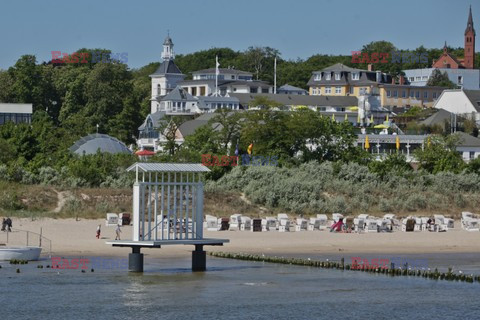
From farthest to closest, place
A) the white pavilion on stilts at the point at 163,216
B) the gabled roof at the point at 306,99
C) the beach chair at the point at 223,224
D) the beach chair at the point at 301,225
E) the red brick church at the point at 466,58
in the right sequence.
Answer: the red brick church at the point at 466,58 → the gabled roof at the point at 306,99 → the beach chair at the point at 301,225 → the beach chair at the point at 223,224 → the white pavilion on stilts at the point at 163,216

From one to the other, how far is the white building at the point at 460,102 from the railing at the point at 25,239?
247 ft

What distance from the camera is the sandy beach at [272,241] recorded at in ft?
155

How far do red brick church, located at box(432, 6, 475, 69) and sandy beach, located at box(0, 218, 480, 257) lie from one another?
9748 centimetres

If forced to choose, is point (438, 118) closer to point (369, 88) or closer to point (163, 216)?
point (369, 88)

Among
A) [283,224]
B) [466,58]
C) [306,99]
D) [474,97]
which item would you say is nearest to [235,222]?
[283,224]

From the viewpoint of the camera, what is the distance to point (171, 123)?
94.8m

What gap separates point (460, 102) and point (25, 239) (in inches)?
3160

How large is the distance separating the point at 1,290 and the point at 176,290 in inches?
223

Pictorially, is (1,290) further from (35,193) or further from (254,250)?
(35,193)

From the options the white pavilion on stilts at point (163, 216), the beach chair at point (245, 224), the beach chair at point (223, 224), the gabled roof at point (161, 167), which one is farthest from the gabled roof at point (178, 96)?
→ the gabled roof at point (161, 167)

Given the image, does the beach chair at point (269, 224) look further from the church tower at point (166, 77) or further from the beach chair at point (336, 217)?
the church tower at point (166, 77)

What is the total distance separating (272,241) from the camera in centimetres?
5041

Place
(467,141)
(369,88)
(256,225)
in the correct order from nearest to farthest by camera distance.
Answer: (256,225) → (467,141) → (369,88)

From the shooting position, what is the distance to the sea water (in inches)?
1319
